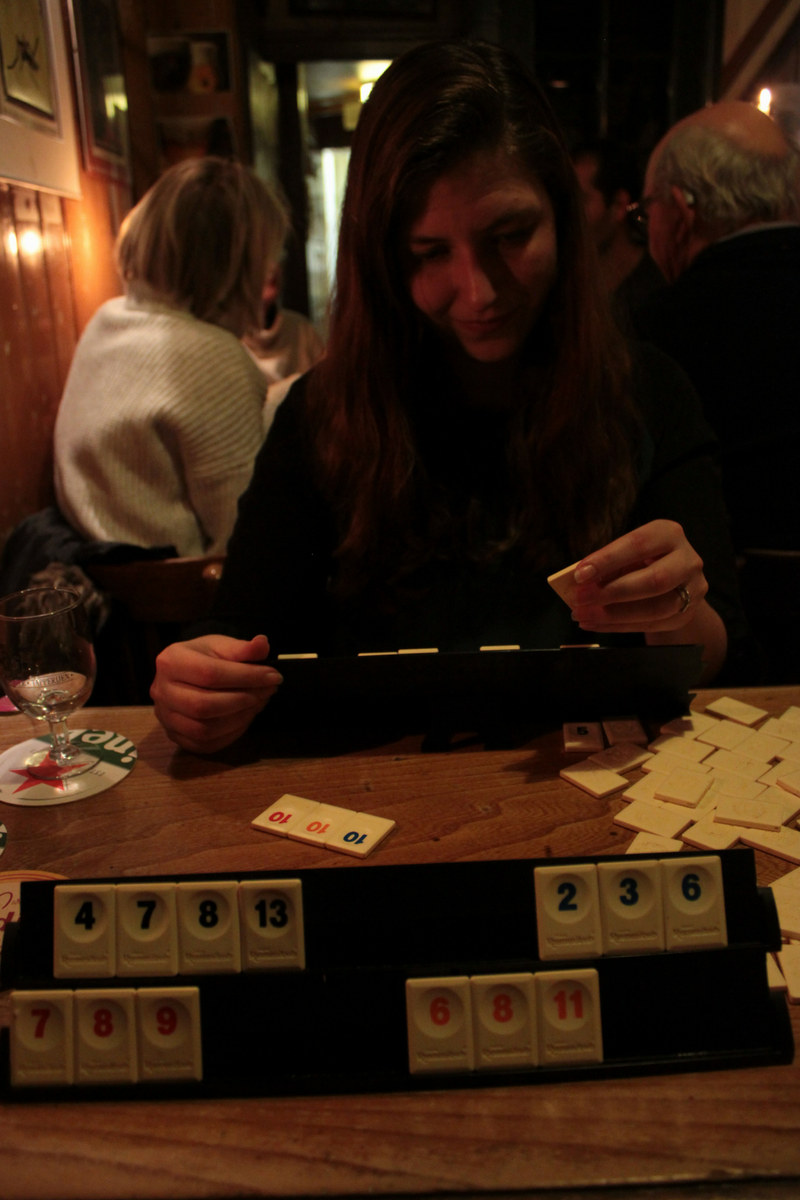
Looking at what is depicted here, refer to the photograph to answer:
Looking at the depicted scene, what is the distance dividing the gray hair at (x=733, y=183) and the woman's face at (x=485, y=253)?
3.62 ft

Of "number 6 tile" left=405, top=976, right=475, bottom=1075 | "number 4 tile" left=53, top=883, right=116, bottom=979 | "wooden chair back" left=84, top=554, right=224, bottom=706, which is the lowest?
"wooden chair back" left=84, top=554, right=224, bottom=706

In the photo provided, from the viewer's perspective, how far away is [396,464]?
125 centimetres

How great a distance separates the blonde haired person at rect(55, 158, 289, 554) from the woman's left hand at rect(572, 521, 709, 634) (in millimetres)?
1336

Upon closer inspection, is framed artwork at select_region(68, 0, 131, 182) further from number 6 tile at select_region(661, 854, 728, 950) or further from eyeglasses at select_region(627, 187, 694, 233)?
number 6 tile at select_region(661, 854, 728, 950)

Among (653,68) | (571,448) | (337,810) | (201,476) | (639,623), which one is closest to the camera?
(337,810)

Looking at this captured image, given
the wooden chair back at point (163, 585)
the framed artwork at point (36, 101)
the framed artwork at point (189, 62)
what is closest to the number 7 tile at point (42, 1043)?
the wooden chair back at point (163, 585)

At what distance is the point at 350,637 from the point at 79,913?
785mm

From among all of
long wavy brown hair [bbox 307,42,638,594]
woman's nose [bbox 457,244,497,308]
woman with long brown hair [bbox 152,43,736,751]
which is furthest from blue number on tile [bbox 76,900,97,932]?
woman's nose [bbox 457,244,497,308]

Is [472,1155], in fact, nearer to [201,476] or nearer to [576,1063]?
[576,1063]

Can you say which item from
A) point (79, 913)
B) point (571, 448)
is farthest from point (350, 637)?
point (79, 913)

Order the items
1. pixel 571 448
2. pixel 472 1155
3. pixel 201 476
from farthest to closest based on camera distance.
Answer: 1. pixel 201 476
2. pixel 571 448
3. pixel 472 1155

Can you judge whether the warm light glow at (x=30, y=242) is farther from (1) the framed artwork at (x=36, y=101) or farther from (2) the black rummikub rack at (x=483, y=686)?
(2) the black rummikub rack at (x=483, y=686)

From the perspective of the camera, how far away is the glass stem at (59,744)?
3.03 feet

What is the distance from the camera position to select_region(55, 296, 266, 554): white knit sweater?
197 centimetres
